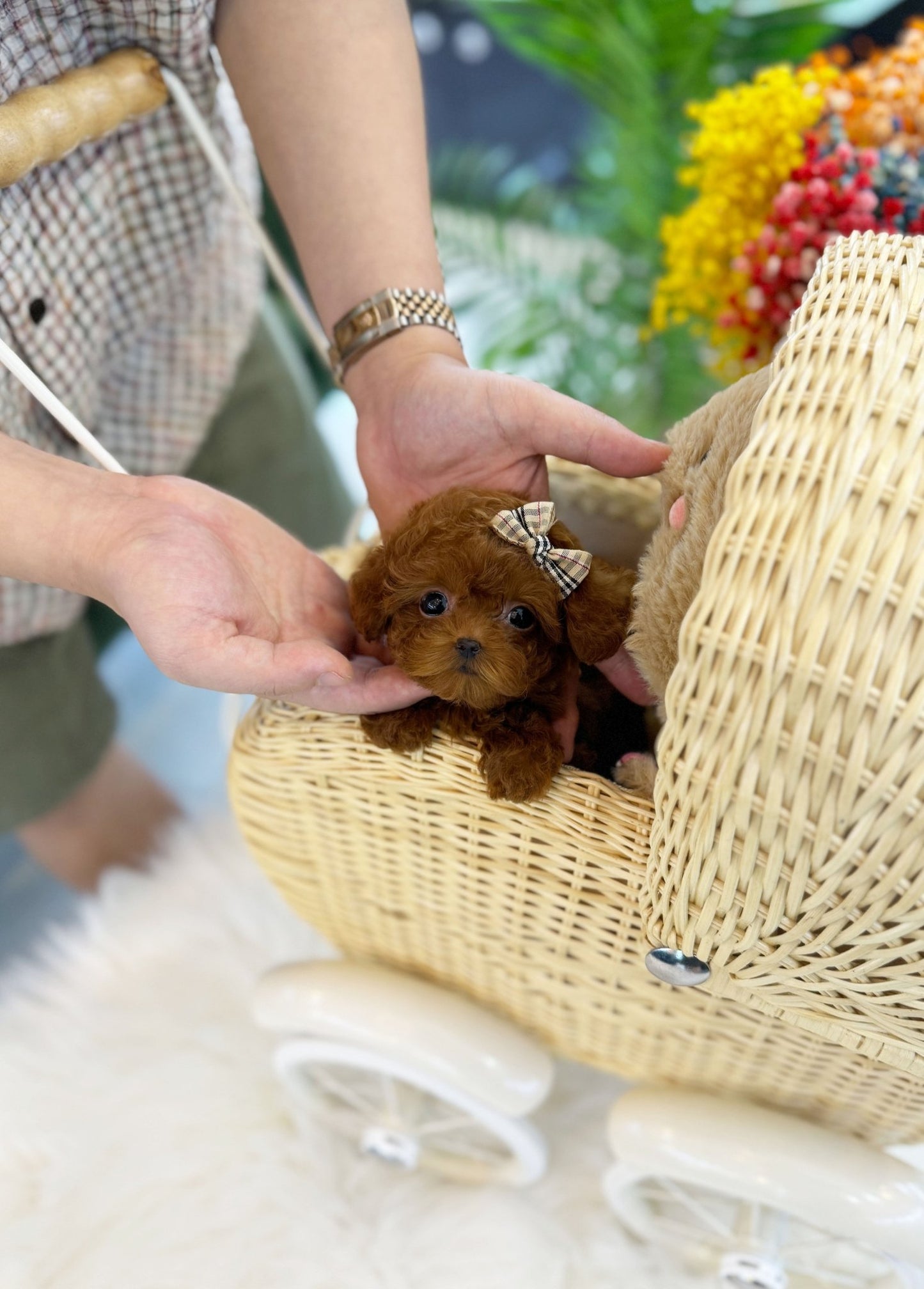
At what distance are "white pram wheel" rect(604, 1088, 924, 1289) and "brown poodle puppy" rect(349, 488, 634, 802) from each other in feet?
1.20

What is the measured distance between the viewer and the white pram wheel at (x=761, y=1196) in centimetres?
73

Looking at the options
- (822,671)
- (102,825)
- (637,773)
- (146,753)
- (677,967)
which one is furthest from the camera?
(146,753)

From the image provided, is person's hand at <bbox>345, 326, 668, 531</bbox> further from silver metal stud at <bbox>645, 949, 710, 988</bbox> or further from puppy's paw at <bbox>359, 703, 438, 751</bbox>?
silver metal stud at <bbox>645, 949, 710, 988</bbox>

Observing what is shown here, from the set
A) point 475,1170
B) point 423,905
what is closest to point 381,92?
point 423,905

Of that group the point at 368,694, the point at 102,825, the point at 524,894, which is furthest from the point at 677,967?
the point at 102,825

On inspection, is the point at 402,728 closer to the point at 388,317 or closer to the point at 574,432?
the point at 574,432

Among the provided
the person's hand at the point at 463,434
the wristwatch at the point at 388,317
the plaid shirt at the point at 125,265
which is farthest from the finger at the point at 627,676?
the plaid shirt at the point at 125,265

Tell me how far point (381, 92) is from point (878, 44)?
115 cm

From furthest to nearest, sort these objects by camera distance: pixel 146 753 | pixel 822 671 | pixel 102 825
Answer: pixel 146 753
pixel 102 825
pixel 822 671

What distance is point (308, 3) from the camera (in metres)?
0.80

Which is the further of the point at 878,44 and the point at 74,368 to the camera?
the point at 878,44

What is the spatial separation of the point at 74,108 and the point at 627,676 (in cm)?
60

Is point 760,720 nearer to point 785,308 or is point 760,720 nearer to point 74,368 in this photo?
point 785,308

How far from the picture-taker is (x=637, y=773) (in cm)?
67
